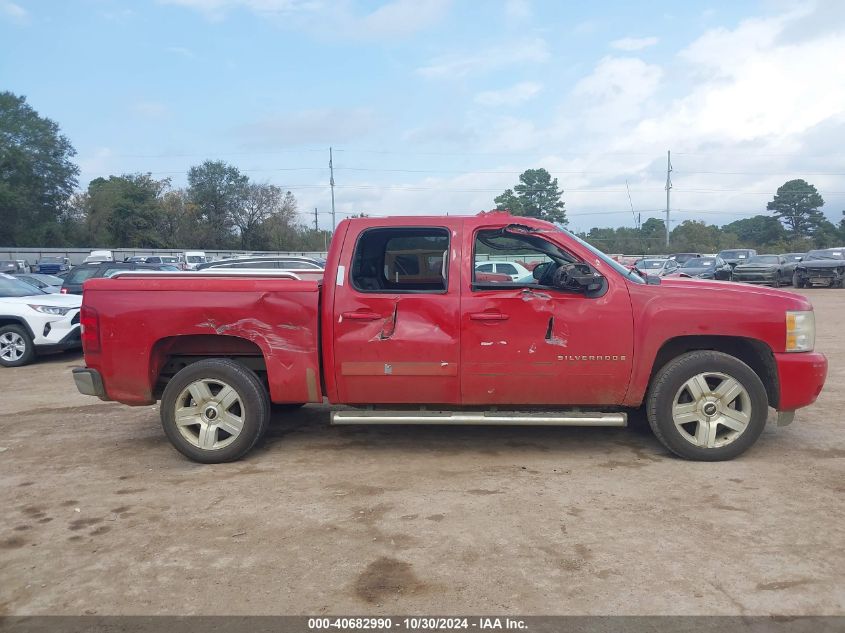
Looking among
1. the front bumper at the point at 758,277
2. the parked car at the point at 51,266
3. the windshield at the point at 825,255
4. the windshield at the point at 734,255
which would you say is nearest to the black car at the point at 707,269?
the front bumper at the point at 758,277

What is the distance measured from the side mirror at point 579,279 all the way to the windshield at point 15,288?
10.1 m

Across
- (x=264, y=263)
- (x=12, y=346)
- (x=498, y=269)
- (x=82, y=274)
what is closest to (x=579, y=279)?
(x=498, y=269)

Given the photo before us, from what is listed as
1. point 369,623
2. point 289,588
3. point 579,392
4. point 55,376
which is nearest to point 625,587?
point 369,623

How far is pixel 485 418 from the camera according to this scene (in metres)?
5.26

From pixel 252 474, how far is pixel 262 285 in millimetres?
1459

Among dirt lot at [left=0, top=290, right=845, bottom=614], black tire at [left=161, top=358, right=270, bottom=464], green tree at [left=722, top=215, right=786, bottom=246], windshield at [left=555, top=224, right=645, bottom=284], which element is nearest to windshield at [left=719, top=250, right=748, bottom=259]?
dirt lot at [left=0, top=290, right=845, bottom=614]

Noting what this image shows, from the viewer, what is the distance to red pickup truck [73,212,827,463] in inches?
205

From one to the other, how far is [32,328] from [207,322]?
7.08m

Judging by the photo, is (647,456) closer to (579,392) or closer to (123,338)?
(579,392)

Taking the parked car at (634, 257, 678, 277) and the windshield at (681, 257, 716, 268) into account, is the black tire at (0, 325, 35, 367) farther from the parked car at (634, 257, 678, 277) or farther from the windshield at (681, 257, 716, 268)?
the windshield at (681, 257, 716, 268)

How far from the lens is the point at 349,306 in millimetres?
5328

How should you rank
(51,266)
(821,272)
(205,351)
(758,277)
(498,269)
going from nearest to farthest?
(205,351)
(498,269)
(821,272)
(758,277)
(51,266)

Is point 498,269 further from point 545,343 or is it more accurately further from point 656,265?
point 656,265

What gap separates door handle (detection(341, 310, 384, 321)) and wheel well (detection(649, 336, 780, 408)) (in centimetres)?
220
